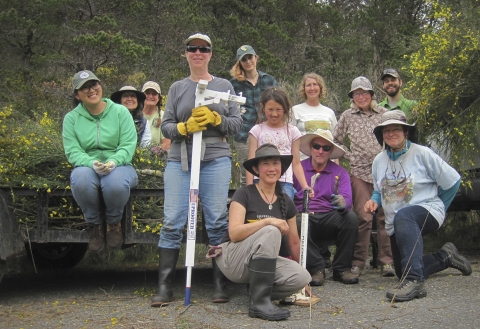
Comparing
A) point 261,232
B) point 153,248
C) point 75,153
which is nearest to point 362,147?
point 261,232

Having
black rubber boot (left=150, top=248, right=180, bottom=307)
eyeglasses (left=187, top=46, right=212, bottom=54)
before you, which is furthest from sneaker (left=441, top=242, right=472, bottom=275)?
eyeglasses (left=187, top=46, right=212, bottom=54)

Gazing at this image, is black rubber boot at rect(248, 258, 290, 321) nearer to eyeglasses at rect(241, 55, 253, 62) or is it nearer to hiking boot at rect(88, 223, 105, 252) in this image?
hiking boot at rect(88, 223, 105, 252)

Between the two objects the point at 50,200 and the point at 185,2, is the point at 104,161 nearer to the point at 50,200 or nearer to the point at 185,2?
the point at 50,200

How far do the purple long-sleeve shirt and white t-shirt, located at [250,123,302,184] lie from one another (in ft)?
1.36

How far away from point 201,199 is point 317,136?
149cm

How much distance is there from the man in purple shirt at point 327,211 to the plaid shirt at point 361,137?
18.9 inches

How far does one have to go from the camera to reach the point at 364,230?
638 centimetres

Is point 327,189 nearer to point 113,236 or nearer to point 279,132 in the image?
point 279,132

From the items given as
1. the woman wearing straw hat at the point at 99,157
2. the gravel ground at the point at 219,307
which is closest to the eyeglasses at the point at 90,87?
the woman wearing straw hat at the point at 99,157

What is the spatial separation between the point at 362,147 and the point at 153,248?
3715 mm

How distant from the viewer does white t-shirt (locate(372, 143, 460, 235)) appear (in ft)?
18.1

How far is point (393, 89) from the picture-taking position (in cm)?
714

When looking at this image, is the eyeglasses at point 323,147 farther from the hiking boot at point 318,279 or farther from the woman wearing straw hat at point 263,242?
the hiking boot at point 318,279

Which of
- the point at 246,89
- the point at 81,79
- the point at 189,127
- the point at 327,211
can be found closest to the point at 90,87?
the point at 81,79
